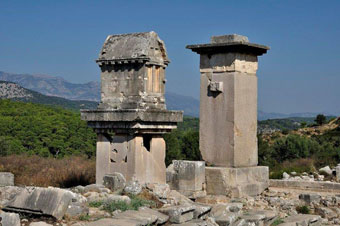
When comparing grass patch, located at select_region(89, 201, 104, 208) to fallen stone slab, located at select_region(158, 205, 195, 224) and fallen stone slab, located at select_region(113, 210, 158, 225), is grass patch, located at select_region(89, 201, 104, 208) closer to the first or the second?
fallen stone slab, located at select_region(113, 210, 158, 225)

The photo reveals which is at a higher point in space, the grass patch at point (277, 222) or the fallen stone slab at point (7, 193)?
the fallen stone slab at point (7, 193)

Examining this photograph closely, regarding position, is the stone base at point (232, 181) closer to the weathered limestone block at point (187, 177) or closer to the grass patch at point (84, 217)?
the weathered limestone block at point (187, 177)

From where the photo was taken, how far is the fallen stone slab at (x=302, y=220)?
29.0 feet

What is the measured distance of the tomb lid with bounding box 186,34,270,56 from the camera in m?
10.4

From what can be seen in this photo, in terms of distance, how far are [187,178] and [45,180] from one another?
4366 millimetres

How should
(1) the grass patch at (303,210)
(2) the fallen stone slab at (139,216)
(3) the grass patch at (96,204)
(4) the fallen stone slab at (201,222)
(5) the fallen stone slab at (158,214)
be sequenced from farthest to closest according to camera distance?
(1) the grass patch at (303,210) < (3) the grass patch at (96,204) < (4) the fallen stone slab at (201,222) < (5) the fallen stone slab at (158,214) < (2) the fallen stone slab at (139,216)

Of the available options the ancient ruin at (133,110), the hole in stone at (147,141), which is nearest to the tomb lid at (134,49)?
the ancient ruin at (133,110)

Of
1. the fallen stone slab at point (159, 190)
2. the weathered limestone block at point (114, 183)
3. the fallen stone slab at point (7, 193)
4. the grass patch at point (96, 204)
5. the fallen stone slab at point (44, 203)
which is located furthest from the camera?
the weathered limestone block at point (114, 183)

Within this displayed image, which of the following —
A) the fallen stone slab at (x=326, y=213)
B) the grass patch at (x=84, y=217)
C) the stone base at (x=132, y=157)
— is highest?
the stone base at (x=132, y=157)

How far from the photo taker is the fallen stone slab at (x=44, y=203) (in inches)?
268

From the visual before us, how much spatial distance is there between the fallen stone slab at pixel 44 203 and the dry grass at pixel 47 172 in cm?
557

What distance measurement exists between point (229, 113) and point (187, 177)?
1.47 meters

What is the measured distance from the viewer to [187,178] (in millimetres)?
10484

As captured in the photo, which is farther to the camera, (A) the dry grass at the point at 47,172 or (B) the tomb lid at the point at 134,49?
(A) the dry grass at the point at 47,172
